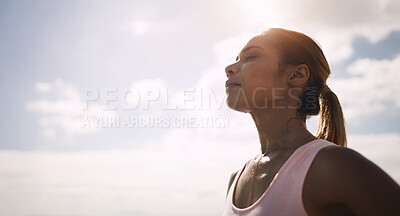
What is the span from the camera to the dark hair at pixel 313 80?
3.75 m

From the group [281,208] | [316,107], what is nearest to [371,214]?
[281,208]

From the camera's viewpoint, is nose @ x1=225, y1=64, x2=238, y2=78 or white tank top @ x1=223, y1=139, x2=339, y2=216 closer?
white tank top @ x1=223, y1=139, x2=339, y2=216

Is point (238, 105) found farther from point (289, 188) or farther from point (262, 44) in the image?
point (289, 188)

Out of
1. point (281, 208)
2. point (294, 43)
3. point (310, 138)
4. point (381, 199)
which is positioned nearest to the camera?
point (381, 199)

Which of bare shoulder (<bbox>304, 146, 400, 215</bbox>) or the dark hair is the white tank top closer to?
bare shoulder (<bbox>304, 146, 400, 215</bbox>)

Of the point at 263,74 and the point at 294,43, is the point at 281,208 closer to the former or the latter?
the point at 263,74

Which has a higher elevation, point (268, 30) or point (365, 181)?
point (268, 30)

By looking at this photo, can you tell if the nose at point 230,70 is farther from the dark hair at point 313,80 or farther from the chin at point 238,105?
the dark hair at point 313,80

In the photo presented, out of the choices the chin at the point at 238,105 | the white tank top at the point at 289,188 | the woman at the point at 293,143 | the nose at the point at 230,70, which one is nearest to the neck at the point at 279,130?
the woman at the point at 293,143

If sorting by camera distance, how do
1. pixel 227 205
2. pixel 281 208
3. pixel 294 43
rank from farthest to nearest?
1. pixel 294 43
2. pixel 227 205
3. pixel 281 208

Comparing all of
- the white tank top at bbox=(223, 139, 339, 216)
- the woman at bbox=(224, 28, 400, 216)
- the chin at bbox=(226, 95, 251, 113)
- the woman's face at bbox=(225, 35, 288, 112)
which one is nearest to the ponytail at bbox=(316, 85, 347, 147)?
the woman at bbox=(224, 28, 400, 216)

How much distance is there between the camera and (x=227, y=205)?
3.56m

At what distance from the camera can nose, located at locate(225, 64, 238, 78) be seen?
3.89 m

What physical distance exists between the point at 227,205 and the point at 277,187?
0.89 m
